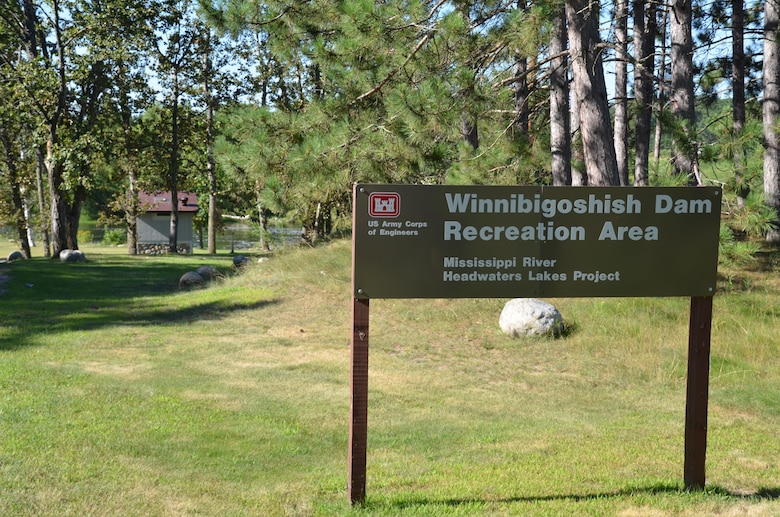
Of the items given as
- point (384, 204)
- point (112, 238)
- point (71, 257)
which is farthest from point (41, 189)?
point (384, 204)

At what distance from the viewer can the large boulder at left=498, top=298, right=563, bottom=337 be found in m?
10.5

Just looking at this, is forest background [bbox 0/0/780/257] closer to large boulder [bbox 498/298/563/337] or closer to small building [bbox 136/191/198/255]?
large boulder [bbox 498/298/563/337]

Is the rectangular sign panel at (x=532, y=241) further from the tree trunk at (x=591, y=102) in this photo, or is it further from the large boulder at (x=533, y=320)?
the tree trunk at (x=591, y=102)

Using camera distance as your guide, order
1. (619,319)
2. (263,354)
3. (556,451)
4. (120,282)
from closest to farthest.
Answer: (556,451) < (263,354) < (619,319) < (120,282)

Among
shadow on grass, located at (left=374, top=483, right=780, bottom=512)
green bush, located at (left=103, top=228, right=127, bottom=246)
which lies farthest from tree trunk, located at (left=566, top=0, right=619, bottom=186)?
green bush, located at (left=103, top=228, right=127, bottom=246)

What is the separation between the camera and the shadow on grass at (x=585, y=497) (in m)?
4.57

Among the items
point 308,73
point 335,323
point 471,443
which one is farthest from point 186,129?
point 471,443

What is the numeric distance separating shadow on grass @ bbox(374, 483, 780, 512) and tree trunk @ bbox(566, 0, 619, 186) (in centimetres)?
752

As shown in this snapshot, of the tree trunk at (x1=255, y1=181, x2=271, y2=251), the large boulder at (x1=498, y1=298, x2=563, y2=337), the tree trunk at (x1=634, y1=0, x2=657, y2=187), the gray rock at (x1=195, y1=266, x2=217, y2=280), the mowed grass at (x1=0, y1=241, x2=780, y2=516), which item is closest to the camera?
the mowed grass at (x1=0, y1=241, x2=780, y2=516)

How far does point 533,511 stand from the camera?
14.7 feet

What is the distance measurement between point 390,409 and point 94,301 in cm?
947

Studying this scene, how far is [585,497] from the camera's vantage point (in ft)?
15.6

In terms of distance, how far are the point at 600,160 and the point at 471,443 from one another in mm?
7145

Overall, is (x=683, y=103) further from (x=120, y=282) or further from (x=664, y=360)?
(x=120, y=282)
